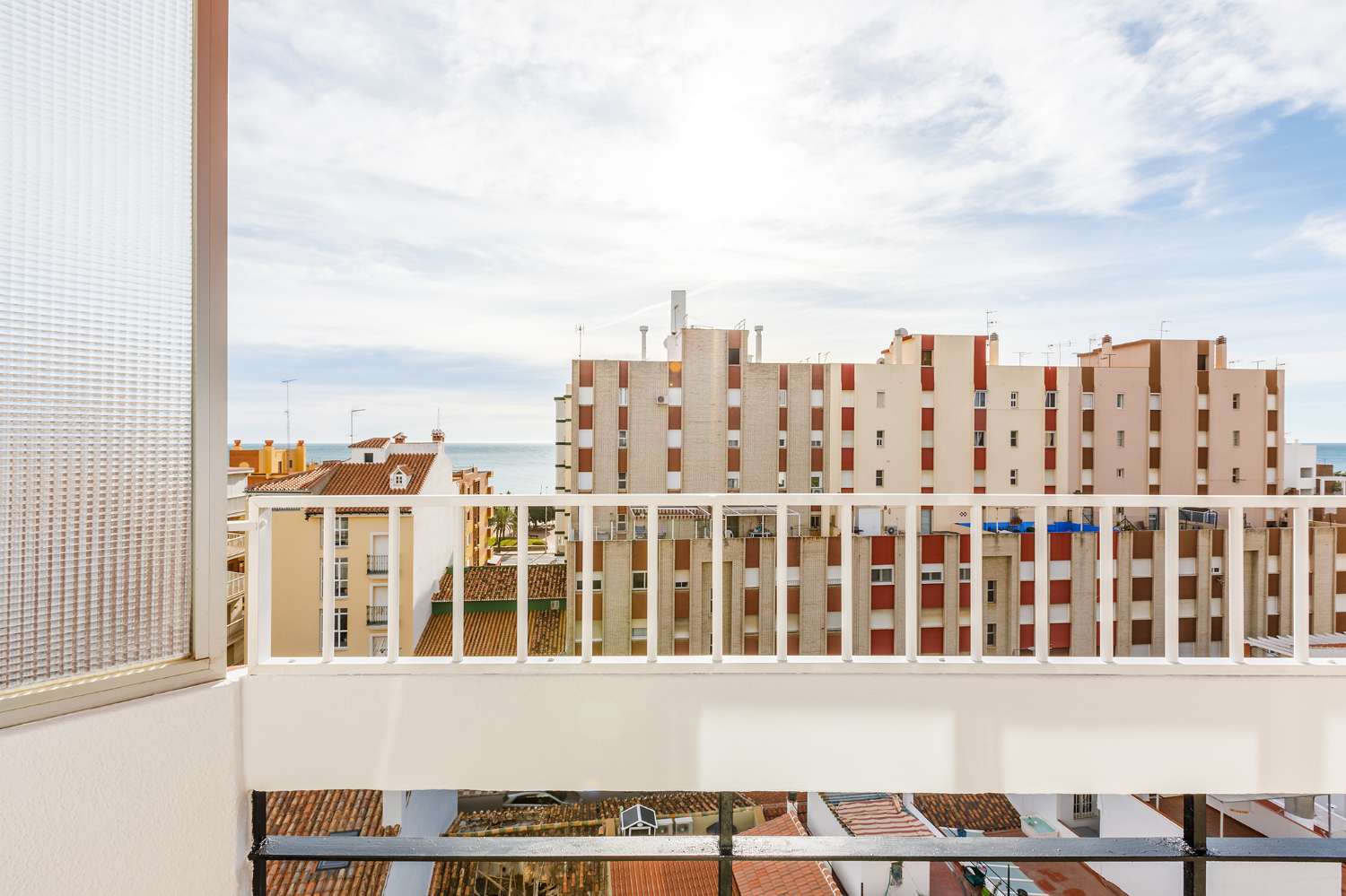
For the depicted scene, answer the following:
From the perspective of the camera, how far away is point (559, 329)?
923 centimetres

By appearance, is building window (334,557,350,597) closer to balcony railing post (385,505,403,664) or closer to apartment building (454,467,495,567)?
apartment building (454,467,495,567)

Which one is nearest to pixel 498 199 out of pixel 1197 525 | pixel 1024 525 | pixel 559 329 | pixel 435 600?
pixel 559 329

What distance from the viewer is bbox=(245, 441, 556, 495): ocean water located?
1051 cm

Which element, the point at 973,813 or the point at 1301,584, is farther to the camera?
the point at 973,813

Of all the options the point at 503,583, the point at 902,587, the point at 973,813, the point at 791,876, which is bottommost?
the point at 973,813

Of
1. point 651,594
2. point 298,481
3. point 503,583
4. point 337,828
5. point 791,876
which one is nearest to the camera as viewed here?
point 651,594

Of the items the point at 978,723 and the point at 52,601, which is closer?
the point at 52,601

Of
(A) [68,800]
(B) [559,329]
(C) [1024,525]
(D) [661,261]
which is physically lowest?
(C) [1024,525]

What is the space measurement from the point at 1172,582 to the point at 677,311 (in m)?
9.89

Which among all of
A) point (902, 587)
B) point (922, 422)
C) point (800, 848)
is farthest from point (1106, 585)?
point (922, 422)

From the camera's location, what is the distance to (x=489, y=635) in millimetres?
10250

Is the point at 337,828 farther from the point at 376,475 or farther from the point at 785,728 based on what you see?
the point at 376,475

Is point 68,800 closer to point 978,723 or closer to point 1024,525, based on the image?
point 978,723

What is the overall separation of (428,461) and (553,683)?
8721mm
